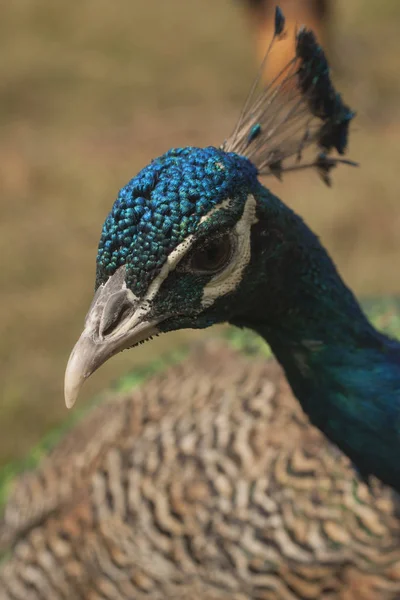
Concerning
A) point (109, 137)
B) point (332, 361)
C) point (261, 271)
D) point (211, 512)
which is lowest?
point (211, 512)

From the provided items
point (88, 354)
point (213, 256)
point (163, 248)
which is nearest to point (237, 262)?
point (213, 256)

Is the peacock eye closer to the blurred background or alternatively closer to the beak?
the beak

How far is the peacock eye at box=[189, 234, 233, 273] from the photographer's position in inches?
47.9

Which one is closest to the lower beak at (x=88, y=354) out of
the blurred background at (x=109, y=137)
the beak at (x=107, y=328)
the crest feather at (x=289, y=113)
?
the beak at (x=107, y=328)

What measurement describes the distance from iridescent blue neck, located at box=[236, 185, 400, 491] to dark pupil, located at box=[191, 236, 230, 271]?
0.61 ft

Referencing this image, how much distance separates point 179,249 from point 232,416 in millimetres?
886

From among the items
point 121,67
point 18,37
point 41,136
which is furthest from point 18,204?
point 18,37

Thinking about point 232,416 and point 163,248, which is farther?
point 232,416

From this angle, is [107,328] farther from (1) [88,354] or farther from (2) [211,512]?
(2) [211,512]

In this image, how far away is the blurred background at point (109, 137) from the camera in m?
4.26

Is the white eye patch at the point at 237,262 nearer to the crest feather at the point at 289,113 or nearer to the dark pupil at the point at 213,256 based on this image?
the dark pupil at the point at 213,256

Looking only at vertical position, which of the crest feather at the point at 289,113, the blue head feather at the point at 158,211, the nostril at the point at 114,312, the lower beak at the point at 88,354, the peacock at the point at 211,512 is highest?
the crest feather at the point at 289,113

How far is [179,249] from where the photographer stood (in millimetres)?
1180

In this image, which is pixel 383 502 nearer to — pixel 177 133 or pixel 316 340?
pixel 316 340
